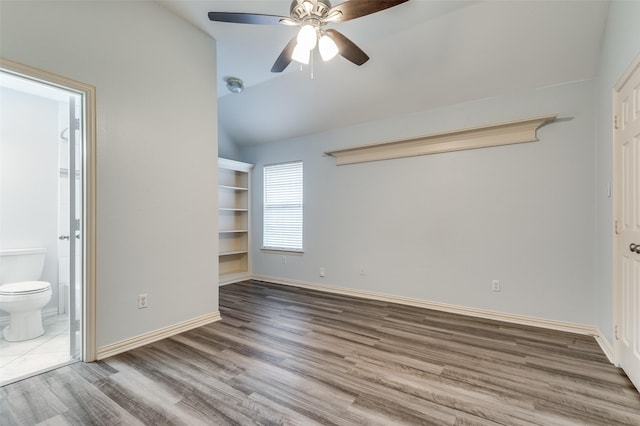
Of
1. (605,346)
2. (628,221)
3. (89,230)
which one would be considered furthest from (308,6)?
(605,346)

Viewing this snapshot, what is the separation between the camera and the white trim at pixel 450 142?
3037 mm

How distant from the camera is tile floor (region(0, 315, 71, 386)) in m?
2.09

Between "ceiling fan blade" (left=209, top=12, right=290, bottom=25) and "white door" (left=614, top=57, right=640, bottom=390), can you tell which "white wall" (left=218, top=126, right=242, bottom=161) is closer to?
"ceiling fan blade" (left=209, top=12, right=290, bottom=25)

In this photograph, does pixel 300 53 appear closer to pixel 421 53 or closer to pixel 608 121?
pixel 421 53

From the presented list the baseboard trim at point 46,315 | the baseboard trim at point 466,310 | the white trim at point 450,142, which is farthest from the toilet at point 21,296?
the white trim at point 450,142

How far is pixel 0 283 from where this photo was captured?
2.87 metres

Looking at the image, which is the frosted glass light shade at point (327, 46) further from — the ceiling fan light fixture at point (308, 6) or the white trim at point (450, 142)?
Answer: the white trim at point (450, 142)

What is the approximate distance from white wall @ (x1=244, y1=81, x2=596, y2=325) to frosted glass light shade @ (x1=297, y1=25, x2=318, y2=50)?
2252 millimetres

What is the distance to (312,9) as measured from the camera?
1889 mm

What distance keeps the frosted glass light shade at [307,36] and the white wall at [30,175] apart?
3325 mm

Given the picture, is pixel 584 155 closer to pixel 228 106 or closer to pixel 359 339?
pixel 359 339

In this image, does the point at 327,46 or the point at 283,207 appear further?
the point at 283,207

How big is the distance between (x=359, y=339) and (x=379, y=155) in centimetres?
240

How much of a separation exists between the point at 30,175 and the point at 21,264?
99cm
